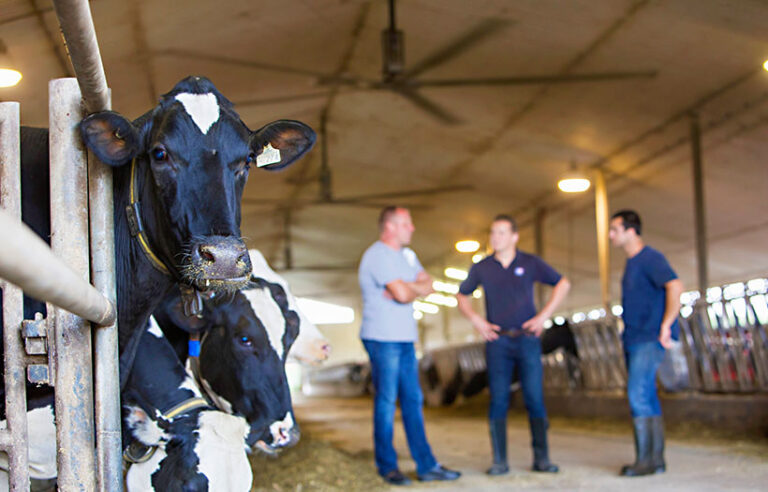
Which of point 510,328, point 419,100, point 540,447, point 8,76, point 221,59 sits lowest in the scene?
point 540,447

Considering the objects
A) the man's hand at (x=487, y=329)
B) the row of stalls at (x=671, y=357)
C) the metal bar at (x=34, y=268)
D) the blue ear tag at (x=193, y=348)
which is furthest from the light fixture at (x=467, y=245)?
the metal bar at (x=34, y=268)

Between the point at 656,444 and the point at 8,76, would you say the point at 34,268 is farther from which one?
the point at 8,76

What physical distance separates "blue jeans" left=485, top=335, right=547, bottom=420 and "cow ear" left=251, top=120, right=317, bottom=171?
113 inches

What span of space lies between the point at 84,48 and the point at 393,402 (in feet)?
12.1

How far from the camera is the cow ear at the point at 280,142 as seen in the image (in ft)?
9.37

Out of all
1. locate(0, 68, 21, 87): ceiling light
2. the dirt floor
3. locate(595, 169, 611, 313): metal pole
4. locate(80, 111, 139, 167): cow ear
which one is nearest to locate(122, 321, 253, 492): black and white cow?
locate(80, 111, 139, 167): cow ear

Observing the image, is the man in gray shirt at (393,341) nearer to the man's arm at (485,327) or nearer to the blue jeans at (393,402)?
the blue jeans at (393,402)

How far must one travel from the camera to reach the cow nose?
7.44 feet

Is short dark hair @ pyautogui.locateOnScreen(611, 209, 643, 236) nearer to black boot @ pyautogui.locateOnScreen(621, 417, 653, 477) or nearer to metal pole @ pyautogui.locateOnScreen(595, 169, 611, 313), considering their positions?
black boot @ pyautogui.locateOnScreen(621, 417, 653, 477)

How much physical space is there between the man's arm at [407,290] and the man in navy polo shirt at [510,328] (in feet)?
1.22

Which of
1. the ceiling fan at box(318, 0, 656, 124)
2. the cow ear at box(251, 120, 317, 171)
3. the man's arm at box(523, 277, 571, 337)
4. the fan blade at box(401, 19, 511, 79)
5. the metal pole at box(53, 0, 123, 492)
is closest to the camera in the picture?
the metal pole at box(53, 0, 123, 492)

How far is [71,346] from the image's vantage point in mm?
2166

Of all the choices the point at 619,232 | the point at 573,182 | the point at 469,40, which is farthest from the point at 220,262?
the point at 573,182

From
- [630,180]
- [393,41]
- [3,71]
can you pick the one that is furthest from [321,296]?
[3,71]
